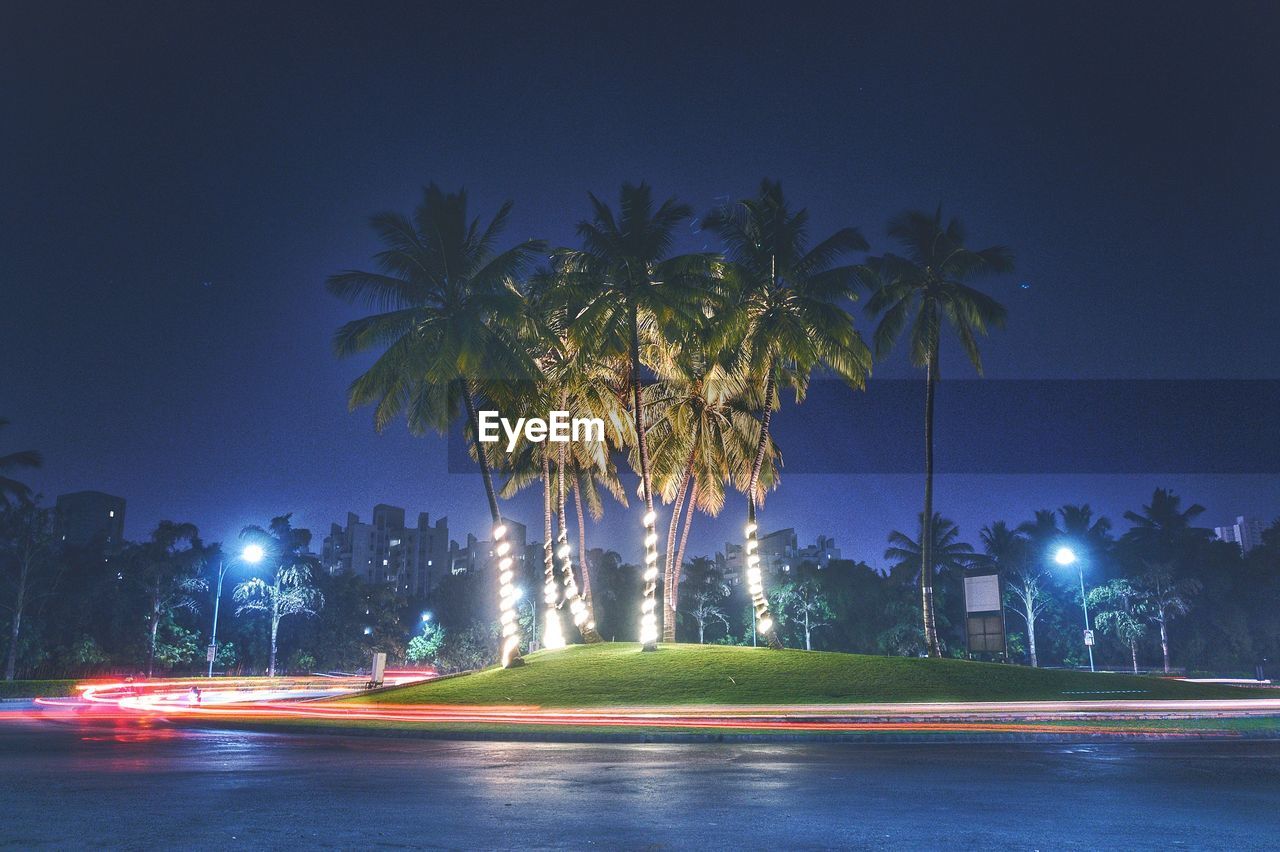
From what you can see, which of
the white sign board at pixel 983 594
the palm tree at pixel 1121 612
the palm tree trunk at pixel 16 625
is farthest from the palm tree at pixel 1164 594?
the palm tree trunk at pixel 16 625

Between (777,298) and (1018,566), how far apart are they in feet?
170

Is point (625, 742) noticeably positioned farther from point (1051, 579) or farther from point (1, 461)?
point (1051, 579)

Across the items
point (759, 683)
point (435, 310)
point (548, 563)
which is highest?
point (435, 310)

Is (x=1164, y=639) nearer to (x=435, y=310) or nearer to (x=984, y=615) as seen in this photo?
(x=984, y=615)

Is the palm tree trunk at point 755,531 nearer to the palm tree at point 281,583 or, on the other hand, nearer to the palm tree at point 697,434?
the palm tree at point 697,434

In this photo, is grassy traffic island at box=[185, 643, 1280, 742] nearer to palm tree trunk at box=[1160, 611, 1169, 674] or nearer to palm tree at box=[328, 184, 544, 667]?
palm tree at box=[328, 184, 544, 667]

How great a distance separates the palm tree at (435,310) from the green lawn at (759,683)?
4.03 meters

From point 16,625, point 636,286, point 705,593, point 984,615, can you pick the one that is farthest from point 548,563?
point 705,593

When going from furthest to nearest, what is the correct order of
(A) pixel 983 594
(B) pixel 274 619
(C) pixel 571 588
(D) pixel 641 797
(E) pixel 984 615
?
(B) pixel 274 619 → (A) pixel 983 594 → (E) pixel 984 615 → (C) pixel 571 588 → (D) pixel 641 797

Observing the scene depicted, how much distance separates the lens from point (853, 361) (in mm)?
31969

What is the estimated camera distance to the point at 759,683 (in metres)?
26.9

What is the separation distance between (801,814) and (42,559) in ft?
204

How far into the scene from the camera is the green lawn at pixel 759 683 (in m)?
25.9

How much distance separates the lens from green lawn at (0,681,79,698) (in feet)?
137
